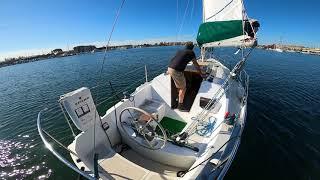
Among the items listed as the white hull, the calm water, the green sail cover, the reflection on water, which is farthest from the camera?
the green sail cover

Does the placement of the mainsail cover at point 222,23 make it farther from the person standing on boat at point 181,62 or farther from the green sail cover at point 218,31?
the person standing on boat at point 181,62

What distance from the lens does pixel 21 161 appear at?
7328 millimetres

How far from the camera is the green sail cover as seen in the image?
7.22 m

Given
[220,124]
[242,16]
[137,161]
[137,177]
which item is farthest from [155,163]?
[242,16]

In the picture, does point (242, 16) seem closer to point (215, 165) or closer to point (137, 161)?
point (215, 165)

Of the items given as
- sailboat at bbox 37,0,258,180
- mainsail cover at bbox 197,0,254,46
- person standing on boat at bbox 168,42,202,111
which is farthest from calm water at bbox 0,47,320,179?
mainsail cover at bbox 197,0,254,46

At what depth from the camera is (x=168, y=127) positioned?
6922mm

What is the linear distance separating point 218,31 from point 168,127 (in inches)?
178

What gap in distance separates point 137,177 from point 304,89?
704 inches

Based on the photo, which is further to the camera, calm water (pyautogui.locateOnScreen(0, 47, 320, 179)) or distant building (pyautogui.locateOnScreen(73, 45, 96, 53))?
distant building (pyautogui.locateOnScreen(73, 45, 96, 53))

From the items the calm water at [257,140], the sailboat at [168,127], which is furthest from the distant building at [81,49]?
the sailboat at [168,127]

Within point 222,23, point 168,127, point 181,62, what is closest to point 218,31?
point 222,23

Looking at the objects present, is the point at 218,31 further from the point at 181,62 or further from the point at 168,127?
the point at 168,127

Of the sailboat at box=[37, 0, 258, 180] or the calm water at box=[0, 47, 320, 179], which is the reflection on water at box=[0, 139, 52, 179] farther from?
the sailboat at box=[37, 0, 258, 180]
